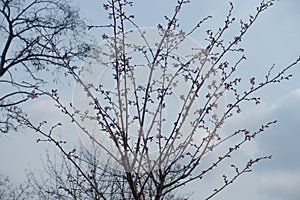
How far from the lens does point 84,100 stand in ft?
6.84

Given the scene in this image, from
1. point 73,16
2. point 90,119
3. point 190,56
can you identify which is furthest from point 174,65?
point 73,16

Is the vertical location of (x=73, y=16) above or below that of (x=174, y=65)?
above

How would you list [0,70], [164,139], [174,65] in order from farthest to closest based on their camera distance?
[0,70] → [174,65] → [164,139]

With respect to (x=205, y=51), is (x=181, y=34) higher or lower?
higher

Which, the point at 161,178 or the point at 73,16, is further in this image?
the point at 73,16

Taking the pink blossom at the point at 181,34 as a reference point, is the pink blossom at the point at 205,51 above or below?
below

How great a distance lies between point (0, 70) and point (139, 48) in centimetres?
448

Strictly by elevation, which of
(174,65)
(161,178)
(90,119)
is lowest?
(161,178)

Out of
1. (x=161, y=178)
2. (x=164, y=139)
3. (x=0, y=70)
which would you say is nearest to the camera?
(x=161, y=178)

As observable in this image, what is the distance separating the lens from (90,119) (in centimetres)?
200

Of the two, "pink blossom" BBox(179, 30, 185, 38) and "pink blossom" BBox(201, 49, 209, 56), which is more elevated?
"pink blossom" BBox(179, 30, 185, 38)

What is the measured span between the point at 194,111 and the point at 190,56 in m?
0.27

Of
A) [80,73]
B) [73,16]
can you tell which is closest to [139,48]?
[80,73]

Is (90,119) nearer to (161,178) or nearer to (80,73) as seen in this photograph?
(80,73)
